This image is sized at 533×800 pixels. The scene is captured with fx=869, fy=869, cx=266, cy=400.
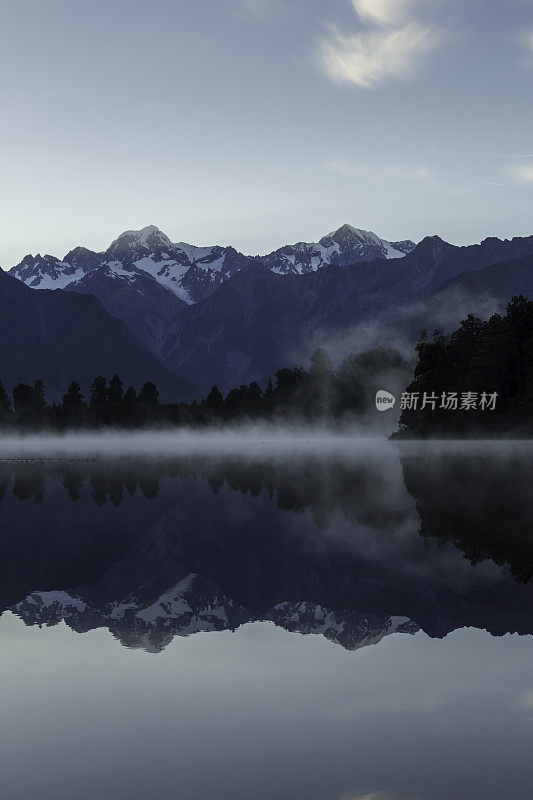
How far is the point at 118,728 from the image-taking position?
11.6 metres

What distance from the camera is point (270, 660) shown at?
1520 centimetres

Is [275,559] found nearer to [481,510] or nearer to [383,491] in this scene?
[481,510]

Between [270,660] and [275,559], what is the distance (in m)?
11.5

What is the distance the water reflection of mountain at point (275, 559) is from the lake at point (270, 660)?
10 cm

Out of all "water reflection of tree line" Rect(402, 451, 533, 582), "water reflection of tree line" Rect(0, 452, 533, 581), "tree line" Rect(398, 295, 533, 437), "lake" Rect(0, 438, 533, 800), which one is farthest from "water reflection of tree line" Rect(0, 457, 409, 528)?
"tree line" Rect(398, 295, 533, 437)

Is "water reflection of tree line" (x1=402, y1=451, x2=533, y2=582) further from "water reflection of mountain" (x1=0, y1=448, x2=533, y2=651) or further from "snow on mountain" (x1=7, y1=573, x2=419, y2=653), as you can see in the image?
"snow on mountain" (x1=7, y1=573, x2=419, y2=653)

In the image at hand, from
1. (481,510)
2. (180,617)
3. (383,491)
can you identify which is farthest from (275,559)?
(383,491)

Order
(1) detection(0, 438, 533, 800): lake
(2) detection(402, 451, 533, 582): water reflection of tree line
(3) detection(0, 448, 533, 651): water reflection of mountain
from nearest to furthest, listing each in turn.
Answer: (1) detection(0, 438, 533, 800): lake → (3) detection(0, 448, 533, 651): water reflection of mountain → (2) detection(402, 451, 533, 582): water reflection of tree line

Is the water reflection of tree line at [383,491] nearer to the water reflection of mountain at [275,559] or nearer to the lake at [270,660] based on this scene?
the water reflection of mountain at [275,559]

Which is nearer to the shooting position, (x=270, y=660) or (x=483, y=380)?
(x=270, y=660)

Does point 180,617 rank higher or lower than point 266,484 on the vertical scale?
higher

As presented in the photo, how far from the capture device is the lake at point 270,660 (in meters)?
10.2

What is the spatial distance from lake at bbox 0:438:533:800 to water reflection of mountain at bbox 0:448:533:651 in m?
0.10

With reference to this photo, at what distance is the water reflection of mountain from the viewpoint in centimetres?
1862
